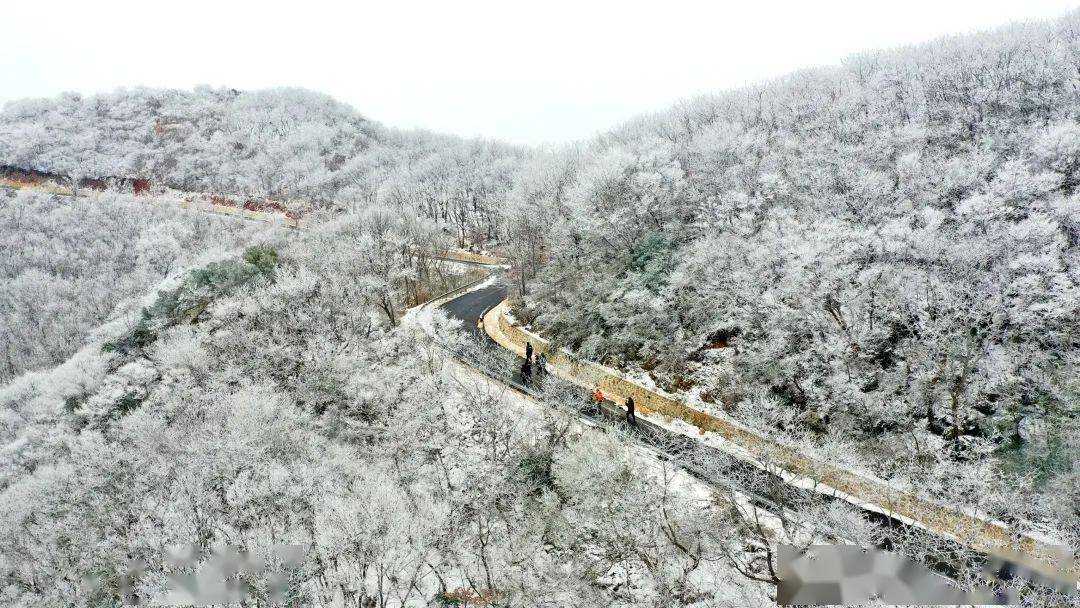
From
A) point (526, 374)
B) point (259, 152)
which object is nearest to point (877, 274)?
point (526, 374)

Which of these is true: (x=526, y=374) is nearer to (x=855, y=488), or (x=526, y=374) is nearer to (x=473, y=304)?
(x=855, y=488)

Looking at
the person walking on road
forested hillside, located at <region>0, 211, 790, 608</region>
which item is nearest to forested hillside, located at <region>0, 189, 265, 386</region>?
forested hillside, located at <region>0, 211, 790, 608</region>

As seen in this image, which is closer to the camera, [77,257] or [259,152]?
[77,257]

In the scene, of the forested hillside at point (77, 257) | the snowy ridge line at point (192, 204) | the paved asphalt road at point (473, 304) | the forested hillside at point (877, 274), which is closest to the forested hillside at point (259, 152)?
the snowy ridge line at point (192, 204)

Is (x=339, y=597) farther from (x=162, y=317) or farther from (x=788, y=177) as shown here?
(x=788, y=177)

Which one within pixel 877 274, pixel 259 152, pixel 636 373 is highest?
pixel 259 152

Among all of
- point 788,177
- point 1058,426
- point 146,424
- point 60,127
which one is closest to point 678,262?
point 788,177

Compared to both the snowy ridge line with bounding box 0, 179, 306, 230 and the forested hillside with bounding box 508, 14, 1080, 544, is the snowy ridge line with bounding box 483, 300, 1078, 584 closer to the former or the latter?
the forested hillside with bounding box 508, 14, 1080, 544
